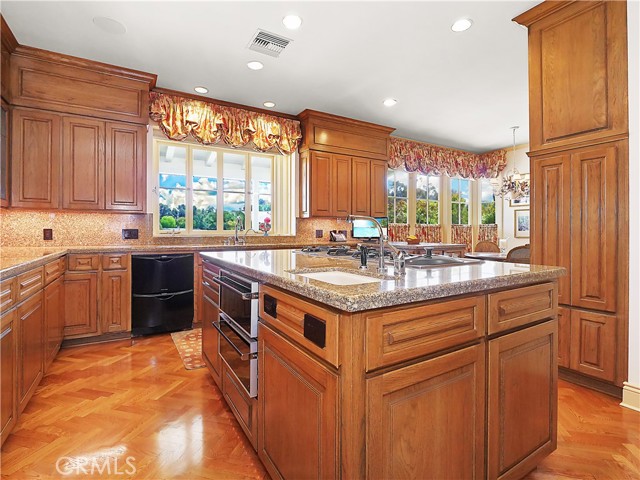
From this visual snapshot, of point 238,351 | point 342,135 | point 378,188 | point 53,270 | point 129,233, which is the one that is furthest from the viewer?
point 378,188

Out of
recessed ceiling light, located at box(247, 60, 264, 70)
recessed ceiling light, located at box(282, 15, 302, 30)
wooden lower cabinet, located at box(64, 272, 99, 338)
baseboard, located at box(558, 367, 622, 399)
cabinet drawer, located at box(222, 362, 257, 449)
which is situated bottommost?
baseboard, located at box(558, 367, 622, 399)

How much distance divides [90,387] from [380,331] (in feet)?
8.03

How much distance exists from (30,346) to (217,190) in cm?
300

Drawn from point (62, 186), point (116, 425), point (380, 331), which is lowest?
point (116, 425)

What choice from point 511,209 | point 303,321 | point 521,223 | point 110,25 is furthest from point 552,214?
point 511,209

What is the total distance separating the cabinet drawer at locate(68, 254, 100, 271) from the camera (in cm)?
325

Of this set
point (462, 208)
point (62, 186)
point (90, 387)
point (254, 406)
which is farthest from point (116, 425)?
point (462, 208)

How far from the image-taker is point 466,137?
20.0ft

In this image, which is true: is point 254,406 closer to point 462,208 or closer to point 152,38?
point 152,38

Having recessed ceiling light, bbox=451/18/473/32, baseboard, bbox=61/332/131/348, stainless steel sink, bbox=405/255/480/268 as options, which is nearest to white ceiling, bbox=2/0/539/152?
recessed ceiling light, bbox=451/18/473/32

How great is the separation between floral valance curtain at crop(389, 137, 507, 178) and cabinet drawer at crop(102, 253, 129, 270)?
4291mm

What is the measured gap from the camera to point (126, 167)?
145 inches

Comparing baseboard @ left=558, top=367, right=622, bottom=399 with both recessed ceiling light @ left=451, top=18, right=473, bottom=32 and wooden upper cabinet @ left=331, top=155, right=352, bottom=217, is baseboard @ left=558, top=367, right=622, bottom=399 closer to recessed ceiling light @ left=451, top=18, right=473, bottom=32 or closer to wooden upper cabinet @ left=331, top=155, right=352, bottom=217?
recessed ceiling light @ left=451, top=18, right=473, bottom=32

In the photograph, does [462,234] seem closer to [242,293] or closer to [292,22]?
[292,22]
